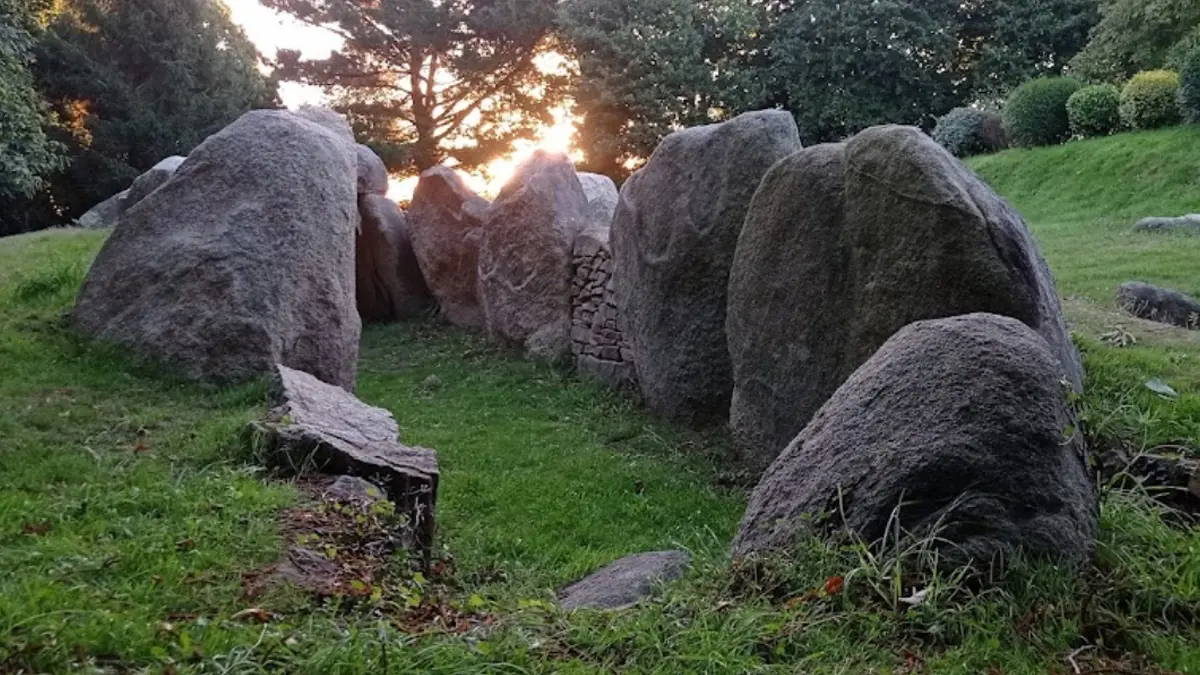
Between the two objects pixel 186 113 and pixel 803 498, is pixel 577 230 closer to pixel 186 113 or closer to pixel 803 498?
pixel 803 498

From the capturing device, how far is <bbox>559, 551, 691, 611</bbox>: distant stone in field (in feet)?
15.0

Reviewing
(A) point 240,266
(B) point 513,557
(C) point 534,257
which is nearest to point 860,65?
(C) point 534,257

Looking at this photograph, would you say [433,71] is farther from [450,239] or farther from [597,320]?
[597,320]

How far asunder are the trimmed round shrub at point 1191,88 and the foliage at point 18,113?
1828 centimetres

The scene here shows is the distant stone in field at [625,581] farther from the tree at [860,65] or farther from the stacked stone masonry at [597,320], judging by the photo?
the tree at [860,65]

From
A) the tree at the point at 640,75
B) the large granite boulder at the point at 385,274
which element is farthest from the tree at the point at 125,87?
the large granite boulder at the point at 385,274

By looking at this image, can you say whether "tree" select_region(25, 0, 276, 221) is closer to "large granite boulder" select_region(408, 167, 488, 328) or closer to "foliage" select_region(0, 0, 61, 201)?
"foliage" select_region(0, 0, 61, 201)

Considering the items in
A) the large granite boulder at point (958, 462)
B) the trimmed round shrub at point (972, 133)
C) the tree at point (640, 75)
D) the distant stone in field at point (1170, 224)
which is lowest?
the large granite boulder at point (958, 462)

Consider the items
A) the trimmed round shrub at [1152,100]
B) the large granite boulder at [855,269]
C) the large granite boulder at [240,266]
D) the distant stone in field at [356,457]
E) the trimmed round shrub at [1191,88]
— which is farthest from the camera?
the trimmed round shrub at [1152,100]

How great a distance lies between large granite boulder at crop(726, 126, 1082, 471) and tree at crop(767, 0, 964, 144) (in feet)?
67.1

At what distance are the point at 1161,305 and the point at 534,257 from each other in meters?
6.73

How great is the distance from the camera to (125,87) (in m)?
22.4

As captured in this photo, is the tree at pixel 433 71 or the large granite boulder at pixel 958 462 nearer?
the large granite boulder at pixel 958 462

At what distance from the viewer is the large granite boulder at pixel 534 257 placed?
12.1 meters
